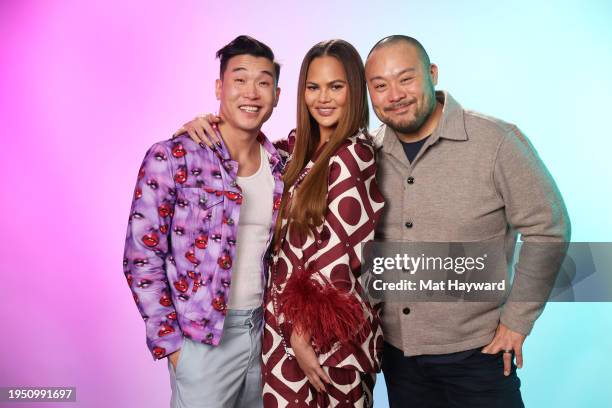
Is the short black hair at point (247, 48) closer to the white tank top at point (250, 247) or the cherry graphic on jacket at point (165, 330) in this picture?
the white tank top at point (250, 247)

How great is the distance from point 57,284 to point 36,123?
1016 millimetres

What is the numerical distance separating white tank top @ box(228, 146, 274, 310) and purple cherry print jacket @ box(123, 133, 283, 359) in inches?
4.1

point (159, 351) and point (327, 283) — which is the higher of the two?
point (327, 283)

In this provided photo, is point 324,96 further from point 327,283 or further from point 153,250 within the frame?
point 153,250

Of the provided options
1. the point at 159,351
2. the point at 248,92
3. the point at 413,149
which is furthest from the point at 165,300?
the point at 413,149

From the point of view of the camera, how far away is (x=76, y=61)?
13.7ft

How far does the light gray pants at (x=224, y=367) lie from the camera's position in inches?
101

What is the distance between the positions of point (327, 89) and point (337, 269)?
73 centimetres

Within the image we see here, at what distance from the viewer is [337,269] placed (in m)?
2.36

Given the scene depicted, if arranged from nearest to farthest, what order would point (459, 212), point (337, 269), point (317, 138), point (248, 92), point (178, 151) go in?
point (337, 269), point (459, 212), point (178, 151), point (248, 92), point (317, 138)

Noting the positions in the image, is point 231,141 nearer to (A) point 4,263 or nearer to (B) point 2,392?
(A) point 4,263

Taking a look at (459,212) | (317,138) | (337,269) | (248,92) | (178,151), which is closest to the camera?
(337,269)

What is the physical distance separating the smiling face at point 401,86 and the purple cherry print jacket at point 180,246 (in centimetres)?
65

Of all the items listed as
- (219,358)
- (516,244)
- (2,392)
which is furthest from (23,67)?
(516,244)
